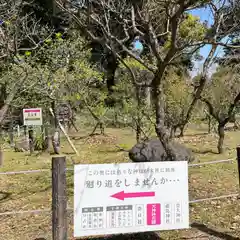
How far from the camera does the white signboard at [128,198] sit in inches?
122

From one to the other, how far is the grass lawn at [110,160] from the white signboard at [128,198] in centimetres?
65

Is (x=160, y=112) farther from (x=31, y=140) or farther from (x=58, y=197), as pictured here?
(x=31, y=140)

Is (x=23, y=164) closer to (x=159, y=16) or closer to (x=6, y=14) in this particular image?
(x=6, y=14)

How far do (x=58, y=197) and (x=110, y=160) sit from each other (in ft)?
21.1

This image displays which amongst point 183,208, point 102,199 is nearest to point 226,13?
point 183,208

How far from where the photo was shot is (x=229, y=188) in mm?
5863

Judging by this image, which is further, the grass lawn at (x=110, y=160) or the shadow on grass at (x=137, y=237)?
the grass lawn at (x=110, y=160)

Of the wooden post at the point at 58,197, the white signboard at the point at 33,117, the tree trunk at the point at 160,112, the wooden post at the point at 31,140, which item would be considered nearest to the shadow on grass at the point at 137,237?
the wooden post at the point at 58,197

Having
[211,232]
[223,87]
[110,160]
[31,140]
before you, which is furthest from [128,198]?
[223,87]

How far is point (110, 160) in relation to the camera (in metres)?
9.52

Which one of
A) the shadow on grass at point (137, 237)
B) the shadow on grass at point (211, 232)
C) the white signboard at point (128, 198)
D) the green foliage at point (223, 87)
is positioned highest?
the green foliage at point (223, 87)

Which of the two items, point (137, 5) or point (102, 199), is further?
point (137, 5)

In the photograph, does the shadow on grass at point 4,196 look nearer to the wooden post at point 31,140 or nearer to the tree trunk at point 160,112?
the tree trunk at point 160,112

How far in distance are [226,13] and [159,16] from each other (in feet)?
4.49
